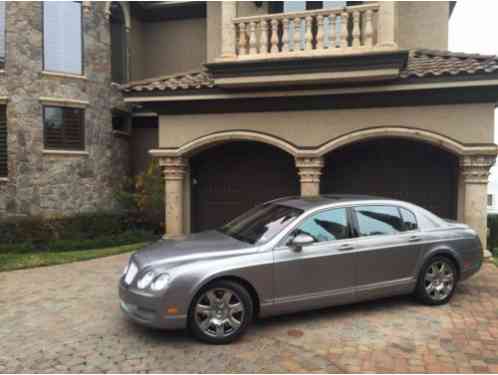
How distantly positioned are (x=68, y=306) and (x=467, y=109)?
8.19 metres

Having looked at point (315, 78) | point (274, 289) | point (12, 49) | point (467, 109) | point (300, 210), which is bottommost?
point (274, 289)

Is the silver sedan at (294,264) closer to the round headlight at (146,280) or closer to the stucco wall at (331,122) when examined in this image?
the round headlight at (146,280)

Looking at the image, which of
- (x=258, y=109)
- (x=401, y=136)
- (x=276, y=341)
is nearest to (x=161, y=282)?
(x=276, y=341)

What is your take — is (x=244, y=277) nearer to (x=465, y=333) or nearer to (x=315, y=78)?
(x=465, y=333)

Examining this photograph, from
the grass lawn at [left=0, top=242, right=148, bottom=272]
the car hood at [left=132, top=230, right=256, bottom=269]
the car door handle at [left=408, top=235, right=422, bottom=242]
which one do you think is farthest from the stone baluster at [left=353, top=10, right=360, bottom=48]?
the grass lawn at [left=0, top=242, right=148, bottom=272]

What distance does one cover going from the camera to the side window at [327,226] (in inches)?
190

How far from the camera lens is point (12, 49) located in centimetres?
1173

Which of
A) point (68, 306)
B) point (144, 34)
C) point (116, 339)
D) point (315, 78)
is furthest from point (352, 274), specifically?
point (144, 34)

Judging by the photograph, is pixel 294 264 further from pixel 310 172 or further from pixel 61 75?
pixel 61 75

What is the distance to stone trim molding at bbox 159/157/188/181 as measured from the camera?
31.5 feet

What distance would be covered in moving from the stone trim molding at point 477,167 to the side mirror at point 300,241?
522 centimetres

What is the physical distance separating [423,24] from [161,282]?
991 cm

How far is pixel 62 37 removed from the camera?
41.1 feet

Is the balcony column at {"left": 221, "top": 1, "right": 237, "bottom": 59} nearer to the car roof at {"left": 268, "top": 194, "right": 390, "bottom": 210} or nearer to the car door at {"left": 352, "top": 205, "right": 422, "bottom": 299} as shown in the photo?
the car roof at {"left": 268, "top": 194, "right": 390, "bottom": 210}
